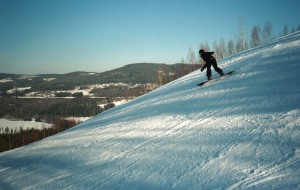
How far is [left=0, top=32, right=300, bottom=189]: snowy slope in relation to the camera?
4.31 m

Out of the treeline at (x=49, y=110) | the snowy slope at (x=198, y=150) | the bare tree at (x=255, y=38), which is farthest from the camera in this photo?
the treeline at (x=49, y=110)

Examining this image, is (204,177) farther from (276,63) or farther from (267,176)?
(276,63)

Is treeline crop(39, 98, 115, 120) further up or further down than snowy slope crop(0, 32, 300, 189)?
further down

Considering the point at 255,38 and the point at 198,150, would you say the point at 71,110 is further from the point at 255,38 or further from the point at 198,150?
the point at 198,150

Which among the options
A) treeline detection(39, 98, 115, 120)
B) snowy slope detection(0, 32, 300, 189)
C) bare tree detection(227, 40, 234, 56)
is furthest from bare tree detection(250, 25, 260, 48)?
treeline detection(39, 98, 115, 120)

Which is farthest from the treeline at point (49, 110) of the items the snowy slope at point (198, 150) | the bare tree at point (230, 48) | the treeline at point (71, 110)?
Result: the snowy slope at point (198, 150)

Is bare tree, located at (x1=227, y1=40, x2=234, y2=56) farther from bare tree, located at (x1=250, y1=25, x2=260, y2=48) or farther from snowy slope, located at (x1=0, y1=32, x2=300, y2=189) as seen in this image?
snowy slope, located at (x1=0, y1=32, x2=300, y2=189)

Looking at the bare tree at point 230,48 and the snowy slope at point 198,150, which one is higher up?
the bare tree at point 230,48

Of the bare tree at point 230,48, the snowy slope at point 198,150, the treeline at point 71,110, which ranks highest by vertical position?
the bare tree at point 230,48

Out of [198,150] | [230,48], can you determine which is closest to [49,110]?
[230,48]

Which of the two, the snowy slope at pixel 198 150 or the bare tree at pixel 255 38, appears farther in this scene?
the bare tree at pixel 255 38

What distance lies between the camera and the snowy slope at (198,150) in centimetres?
A: 431

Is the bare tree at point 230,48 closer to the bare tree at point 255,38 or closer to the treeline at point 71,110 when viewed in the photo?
the bare tree at point 255,38

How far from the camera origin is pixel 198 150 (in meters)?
5.56
